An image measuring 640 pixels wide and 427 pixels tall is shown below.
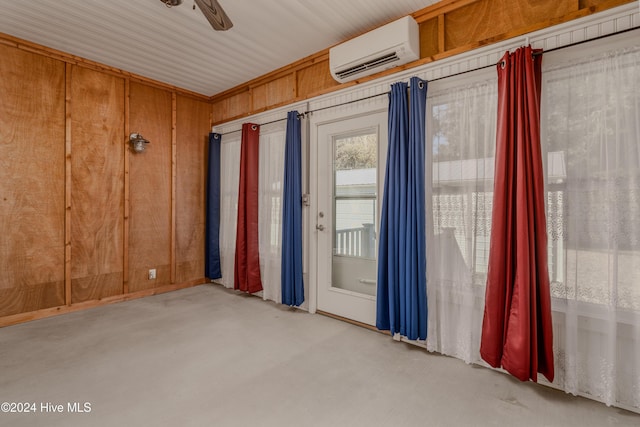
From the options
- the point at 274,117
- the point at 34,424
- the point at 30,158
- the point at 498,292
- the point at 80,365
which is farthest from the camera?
the point at 274,117

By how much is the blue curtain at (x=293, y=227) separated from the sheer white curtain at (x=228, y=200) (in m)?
1.10

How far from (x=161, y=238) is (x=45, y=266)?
3.95ft

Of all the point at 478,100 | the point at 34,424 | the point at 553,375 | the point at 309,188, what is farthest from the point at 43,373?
the point at 478,100

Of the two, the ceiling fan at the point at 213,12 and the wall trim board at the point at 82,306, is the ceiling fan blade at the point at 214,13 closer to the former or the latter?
the ceiling fan at the point at 213,12

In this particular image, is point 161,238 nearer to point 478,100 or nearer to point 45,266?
point 45,266

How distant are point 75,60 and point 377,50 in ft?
10.6

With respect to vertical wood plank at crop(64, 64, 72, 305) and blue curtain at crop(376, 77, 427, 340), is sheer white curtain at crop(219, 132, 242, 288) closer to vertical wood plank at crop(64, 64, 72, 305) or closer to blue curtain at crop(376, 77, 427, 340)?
vertical wood plank at crop(64, 64, 72, 305)

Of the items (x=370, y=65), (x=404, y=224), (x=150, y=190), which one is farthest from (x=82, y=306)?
(x=370, y=65)

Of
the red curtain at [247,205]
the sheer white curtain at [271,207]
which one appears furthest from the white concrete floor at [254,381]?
the red curtain at [247,205]

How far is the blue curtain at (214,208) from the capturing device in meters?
4.57

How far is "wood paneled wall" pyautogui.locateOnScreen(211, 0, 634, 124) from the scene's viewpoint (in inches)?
83.0

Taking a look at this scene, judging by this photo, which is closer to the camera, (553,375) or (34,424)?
(34,424)

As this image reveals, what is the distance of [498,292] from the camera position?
213cm

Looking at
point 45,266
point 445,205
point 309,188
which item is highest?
point 309,188
